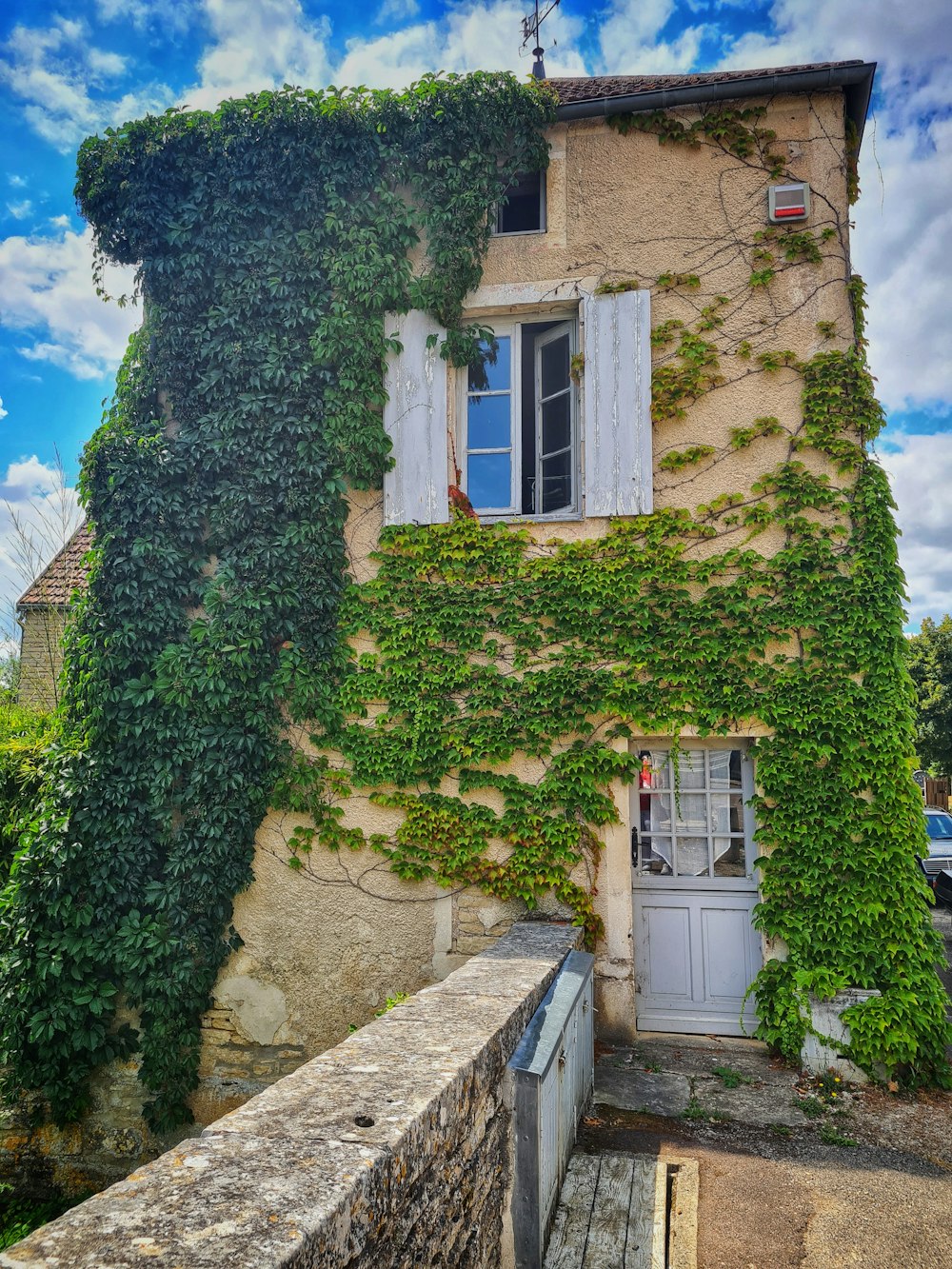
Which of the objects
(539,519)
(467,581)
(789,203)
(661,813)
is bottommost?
(661,813)

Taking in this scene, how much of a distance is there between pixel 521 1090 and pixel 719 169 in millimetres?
6157

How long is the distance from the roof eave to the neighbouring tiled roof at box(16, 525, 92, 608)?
8.02m

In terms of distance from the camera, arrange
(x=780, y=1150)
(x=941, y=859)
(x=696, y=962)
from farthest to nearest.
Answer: (x=941, y=859) < (x=696, y=962) < (x=780, y=1150)

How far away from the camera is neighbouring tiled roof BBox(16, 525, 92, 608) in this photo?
430 inches

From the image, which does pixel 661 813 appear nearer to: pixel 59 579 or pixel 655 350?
pixel 655 350

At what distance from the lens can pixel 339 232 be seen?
6.19 metres

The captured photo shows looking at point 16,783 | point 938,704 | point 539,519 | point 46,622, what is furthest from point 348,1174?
point 938,704

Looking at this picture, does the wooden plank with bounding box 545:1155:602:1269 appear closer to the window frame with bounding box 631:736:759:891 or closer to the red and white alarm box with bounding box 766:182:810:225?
the window frame with bounding box 631:736:759:891

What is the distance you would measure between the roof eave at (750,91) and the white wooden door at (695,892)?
185 inches

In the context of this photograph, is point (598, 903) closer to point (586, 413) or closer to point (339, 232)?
point (586, 413)

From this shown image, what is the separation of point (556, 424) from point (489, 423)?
0.52 m

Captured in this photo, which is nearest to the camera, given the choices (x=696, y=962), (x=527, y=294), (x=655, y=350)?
(x=696, y=962)

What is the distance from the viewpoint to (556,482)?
20.8 ft

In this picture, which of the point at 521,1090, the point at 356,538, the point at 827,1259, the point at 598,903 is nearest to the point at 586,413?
the point at 356,538
